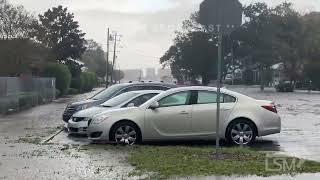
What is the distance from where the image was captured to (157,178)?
29.2 feet

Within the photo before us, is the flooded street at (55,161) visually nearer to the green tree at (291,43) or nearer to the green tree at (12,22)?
the green tree at (12,22)

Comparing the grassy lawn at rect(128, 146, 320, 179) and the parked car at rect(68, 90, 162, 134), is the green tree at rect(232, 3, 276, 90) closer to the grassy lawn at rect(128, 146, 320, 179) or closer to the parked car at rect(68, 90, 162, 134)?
the parked car at rect(68, 90, 162, 134)

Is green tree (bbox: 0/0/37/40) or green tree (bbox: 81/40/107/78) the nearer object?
green tree (bbox: 0/0/37/40)

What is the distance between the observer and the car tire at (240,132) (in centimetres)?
1409

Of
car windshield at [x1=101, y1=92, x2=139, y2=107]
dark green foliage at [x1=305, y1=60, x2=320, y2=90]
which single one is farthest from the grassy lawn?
dark green foliage at [x1=305, y1=60, x2=320, y2=90]

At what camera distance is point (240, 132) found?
1416 cm

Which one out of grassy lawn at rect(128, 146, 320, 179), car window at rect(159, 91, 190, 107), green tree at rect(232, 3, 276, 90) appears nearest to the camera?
grassy lawn at rect(128, 146, 320, 179)

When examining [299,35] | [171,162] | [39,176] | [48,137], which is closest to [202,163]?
[171,162]

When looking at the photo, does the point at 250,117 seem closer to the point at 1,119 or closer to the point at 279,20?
the point at 1,119

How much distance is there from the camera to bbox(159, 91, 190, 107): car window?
14.0 meters

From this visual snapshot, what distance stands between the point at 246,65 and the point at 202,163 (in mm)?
90631

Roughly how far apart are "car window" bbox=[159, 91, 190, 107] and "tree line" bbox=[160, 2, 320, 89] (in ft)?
219

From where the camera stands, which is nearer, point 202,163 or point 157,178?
point 157,178

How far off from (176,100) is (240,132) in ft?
5.63
